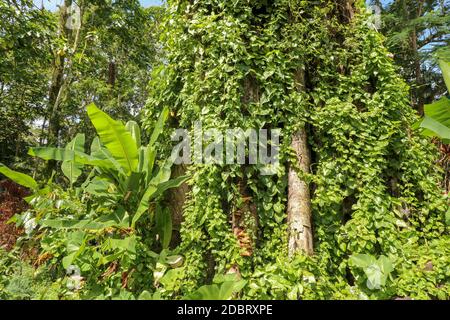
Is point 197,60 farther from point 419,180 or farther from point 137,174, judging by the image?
point 419,180

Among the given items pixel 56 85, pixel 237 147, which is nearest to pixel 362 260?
pixel 237 147

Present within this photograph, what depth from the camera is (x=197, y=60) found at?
9.96ft

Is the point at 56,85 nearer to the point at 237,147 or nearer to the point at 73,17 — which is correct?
the point at 73,17

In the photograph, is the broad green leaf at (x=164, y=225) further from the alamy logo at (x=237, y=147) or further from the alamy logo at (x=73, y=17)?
the alamy logo at (x=73, y=17)

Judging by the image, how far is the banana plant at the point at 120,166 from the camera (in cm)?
254

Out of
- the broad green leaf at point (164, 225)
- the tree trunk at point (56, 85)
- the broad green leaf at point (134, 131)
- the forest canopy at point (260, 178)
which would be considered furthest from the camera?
the tree trunk at point (56, 85)

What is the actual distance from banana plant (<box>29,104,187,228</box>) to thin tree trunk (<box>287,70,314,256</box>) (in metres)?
1.01

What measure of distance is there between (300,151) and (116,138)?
5.66 feet

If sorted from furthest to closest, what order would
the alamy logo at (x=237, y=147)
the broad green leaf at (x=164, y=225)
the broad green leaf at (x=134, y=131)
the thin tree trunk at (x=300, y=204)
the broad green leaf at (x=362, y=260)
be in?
the broad green leaf at (x=134, y=131) → the broad green leaf at (x=164, y=225) → the alamy logo at (x=237, y=147) → the thin tree trunk at (x=300, y=204) → the broad green leaf at (x=362, y=260)

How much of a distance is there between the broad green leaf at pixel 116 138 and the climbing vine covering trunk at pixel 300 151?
0.61 metres

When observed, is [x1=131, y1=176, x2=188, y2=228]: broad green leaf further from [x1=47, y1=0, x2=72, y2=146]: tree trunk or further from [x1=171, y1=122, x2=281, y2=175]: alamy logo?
[x1=47, y1=0, x2=72, y2=146]: tree trunk

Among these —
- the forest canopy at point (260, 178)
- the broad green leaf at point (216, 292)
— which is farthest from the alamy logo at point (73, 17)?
the broad green leaf at point (216, 292)

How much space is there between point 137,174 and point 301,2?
244 centimetres

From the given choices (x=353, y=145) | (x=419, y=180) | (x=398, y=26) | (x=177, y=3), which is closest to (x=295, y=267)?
(x=353, y=145)
